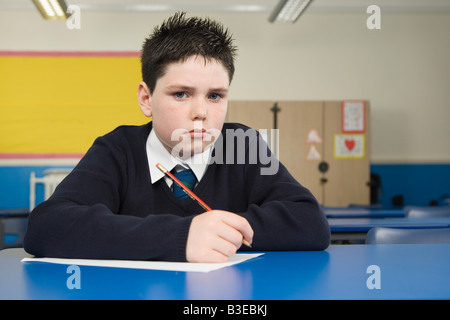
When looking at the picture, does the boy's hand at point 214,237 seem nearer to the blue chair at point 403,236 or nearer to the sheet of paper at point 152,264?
the sheet of paper at point 152,264

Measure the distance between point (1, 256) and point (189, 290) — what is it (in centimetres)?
50

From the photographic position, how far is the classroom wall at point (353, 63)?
21.2 ft

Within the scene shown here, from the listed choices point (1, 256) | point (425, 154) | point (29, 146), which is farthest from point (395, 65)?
point (1, 256)

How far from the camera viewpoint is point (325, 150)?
19.9 feet

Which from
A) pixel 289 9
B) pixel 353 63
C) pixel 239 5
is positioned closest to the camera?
pixel 289 9

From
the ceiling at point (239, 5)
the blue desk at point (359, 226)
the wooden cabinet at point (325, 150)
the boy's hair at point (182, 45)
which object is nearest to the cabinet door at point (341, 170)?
the wooden cabinet at point (325, 150)

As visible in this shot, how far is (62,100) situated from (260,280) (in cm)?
607

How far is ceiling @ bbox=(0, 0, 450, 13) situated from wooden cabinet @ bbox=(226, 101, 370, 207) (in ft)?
4.36

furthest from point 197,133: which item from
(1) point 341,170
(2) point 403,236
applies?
(1) point 341,170

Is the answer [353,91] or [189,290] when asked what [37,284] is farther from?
[353,91]

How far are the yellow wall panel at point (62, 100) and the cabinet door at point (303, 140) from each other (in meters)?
1.70

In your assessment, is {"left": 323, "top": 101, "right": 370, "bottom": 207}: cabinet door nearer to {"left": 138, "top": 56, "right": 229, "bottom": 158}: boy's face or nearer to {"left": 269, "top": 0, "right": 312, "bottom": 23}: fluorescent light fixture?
{"left": 269, "top": 0, "right": 312, "bottom": 23}: fluorescent light fixture

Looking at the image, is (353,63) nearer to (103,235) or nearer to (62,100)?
(62,100)

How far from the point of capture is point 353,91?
21.7 ft
